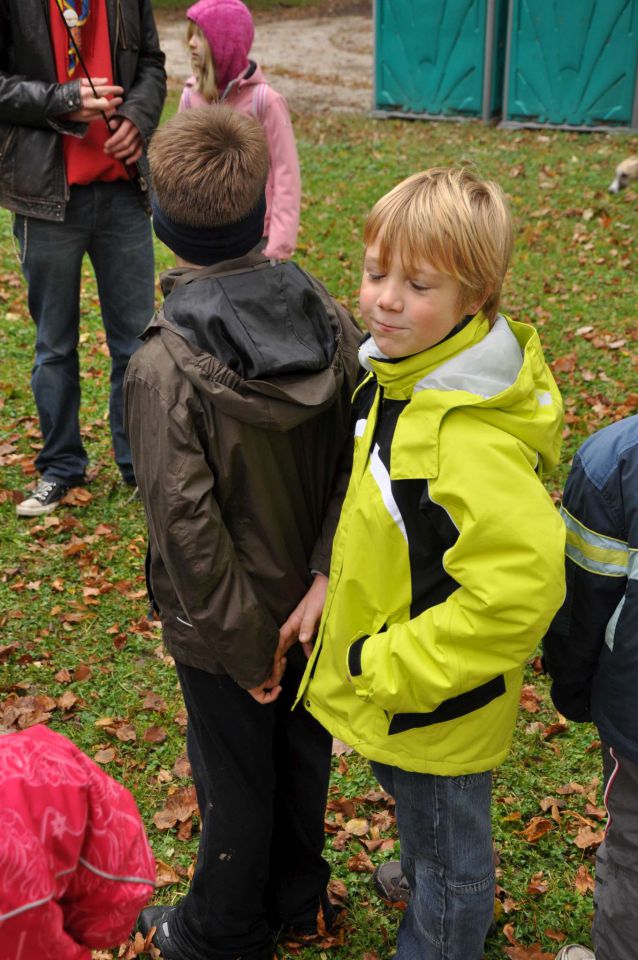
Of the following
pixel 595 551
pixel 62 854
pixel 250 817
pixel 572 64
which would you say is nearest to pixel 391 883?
pixel 250 817

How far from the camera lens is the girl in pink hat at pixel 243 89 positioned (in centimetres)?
504

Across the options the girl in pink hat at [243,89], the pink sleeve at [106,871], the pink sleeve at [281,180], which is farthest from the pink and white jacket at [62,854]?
the pink sleeve at [281,180]

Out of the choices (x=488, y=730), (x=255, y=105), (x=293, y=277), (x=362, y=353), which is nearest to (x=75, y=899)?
(x=488, y=730)

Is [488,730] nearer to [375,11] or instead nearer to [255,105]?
[255,105]

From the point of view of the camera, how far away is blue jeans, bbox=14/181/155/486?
4.89 meters

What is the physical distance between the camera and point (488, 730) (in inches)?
91.0

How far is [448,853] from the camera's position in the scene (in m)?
2.39

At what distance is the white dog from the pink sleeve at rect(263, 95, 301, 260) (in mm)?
5973

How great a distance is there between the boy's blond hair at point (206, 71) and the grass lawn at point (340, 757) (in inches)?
85.1

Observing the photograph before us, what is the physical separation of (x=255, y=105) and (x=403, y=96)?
9.66 meters

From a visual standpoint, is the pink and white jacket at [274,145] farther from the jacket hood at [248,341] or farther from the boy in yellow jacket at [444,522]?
the boy in yellow jacket at [444,522]

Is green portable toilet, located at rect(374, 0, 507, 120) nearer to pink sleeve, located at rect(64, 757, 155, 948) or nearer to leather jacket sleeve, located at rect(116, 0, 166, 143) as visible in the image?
leather jacket sleeve, located at rect(116, 0, 166, 143)

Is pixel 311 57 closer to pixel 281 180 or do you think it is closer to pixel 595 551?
pixel 281 180

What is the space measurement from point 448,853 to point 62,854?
1129mm
